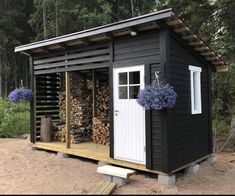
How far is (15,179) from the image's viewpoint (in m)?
5.71

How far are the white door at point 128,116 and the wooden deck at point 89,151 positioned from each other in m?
0.11

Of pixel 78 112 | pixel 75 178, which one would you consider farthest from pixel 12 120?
pixel 75 178

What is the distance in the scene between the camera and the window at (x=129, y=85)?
5.90m

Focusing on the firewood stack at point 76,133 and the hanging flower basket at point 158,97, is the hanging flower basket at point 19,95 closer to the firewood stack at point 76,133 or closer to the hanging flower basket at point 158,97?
the firewood stack at point 76,133

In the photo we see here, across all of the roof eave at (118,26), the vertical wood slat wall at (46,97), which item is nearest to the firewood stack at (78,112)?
the vertical wood slat wall at (46,97)

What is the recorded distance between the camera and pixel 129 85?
5.96m

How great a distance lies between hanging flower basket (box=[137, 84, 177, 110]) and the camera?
16.7ft

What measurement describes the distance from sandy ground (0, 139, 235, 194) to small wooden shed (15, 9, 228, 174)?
302 mm

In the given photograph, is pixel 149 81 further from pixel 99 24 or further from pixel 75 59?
pixel 99 24

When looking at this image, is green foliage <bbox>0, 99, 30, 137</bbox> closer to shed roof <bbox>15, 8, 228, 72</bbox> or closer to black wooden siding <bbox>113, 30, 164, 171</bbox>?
shed roof <bbox>15, 8, 228, 72</bbox>

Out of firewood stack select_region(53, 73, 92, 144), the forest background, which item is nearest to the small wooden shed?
firewood stack select_region(53, 73, 92, 144)

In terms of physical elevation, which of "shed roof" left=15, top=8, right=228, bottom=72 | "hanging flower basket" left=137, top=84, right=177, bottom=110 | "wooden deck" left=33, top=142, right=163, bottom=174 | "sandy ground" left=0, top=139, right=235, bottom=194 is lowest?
"sandy ground" left=0, top=139, right=235, bottom=194

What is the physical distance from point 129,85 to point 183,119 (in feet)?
4.13

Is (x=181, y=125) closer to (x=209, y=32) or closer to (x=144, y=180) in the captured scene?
(x=144, y=180)
